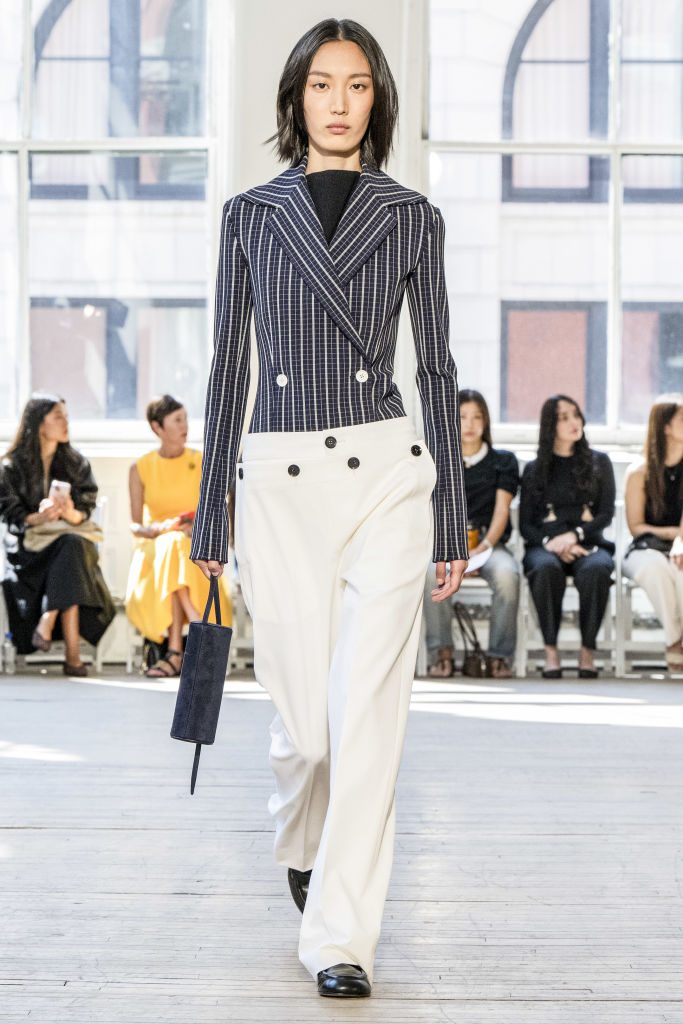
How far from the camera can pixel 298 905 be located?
213 cm

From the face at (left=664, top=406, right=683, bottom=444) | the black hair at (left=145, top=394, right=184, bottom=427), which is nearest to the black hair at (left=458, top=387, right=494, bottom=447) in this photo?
the face at (left=664, top=406, right=683, bottom=444)

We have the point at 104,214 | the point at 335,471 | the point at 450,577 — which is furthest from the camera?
the point at 104,214

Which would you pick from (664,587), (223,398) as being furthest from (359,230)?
(664,587)

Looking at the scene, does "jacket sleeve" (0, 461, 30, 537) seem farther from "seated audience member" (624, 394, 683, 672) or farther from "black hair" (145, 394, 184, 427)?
"seated audience member" (624, 394, 683, 672)

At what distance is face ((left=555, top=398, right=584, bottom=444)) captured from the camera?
6.17 m

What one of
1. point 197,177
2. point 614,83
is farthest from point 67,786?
point 614,83

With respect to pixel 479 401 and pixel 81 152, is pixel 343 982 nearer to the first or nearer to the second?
pixel 479 401

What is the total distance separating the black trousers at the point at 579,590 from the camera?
5.88 m

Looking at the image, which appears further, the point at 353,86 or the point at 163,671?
the point at 163,671

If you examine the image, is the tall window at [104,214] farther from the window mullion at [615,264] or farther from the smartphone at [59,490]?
the window mullion at [615,264]

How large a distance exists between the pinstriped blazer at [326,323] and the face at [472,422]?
13.3 ft

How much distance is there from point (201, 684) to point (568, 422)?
4378 millimetres

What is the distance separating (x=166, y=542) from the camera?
235 inches

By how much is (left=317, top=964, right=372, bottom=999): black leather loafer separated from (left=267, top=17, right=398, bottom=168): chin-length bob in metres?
1.17
